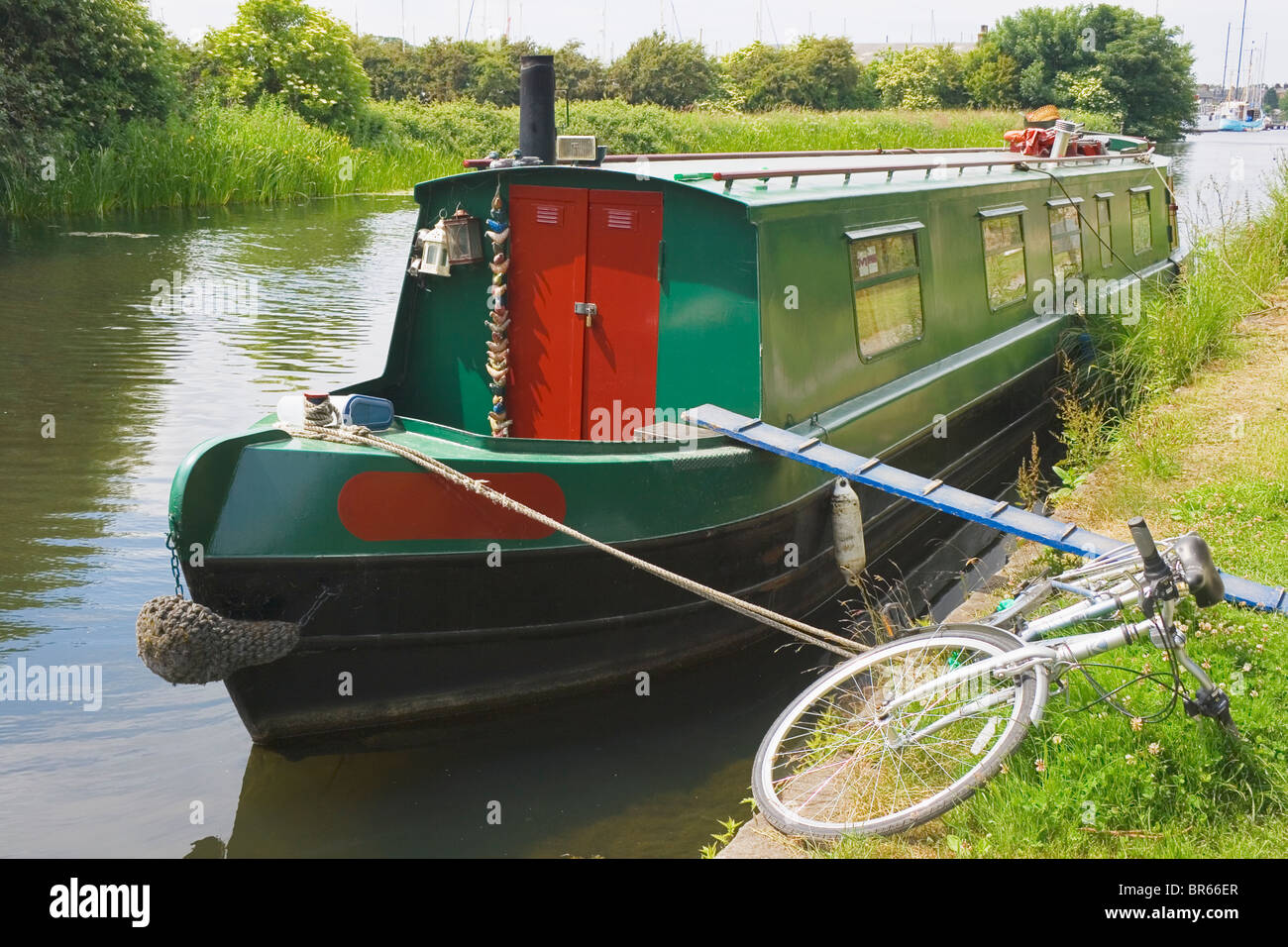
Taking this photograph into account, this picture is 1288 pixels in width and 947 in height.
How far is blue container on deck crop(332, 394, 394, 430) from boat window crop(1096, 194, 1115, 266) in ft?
25.2

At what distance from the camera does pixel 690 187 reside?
542 cm

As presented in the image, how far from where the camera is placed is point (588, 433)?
5977mm

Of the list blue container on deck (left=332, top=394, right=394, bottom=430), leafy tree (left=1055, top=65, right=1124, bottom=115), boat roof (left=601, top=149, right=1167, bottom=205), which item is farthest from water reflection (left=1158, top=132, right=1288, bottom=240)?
blue container on deck (left=332, top=394, right=394, bottom=430)

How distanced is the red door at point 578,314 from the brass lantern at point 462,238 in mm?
196

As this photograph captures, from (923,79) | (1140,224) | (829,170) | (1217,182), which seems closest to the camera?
(829,170)

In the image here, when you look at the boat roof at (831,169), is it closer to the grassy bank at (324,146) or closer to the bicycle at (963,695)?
the grassy bank at (324,146)

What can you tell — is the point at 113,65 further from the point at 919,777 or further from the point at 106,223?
the point at 919,777

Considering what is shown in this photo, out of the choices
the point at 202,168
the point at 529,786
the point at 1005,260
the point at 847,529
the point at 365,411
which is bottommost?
the point at 529,786

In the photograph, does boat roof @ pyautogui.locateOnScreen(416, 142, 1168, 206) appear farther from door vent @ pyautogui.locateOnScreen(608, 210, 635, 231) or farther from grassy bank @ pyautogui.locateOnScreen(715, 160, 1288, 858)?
grassy bank @ pyautogui.locateOnScreen(715, 160, 1288, 858)

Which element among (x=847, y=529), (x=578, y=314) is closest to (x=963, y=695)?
(x=847, y=529)

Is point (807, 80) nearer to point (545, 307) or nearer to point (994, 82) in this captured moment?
point (994, 82)

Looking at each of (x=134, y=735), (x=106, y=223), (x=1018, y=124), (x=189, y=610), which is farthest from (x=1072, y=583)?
(x=1018, y=124)

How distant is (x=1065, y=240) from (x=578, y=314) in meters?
5.58

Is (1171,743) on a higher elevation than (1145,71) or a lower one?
lower
